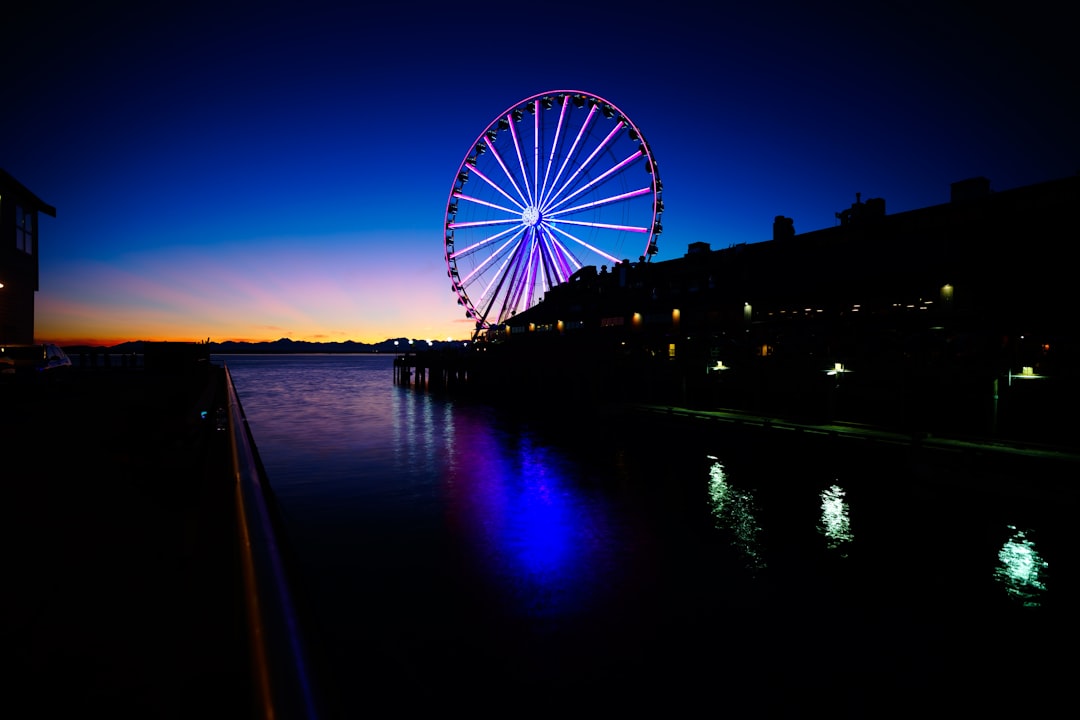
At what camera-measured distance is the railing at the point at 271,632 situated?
4.03 ft

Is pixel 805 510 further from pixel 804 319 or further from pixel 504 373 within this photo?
pixel 504 373

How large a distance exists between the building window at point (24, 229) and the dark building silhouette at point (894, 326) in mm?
30041

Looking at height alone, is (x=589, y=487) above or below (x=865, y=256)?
below

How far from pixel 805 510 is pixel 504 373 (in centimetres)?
3880

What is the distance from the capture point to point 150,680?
4066mm

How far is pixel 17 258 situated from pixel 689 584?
32.0 metres

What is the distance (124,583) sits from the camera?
216 inches

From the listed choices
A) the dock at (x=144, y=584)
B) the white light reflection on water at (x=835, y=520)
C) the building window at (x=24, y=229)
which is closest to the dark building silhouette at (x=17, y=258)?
the building window at (x=24, y=229)

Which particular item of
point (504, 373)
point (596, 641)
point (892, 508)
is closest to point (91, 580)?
point (596, 641)

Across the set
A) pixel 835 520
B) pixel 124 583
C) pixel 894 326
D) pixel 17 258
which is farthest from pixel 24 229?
pixel 894 326

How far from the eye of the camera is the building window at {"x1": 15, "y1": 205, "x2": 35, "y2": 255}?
85.9 ft

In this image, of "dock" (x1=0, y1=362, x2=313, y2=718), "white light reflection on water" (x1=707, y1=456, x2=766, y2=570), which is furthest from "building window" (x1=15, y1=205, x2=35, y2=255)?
"white light reflection on water" (x1=707, y1=456, x2=766, y2=570)

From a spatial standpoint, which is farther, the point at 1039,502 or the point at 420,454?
the point at 420,454

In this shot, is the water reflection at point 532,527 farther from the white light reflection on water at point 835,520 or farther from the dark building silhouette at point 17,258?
the dark building silhouette at point 17,258
